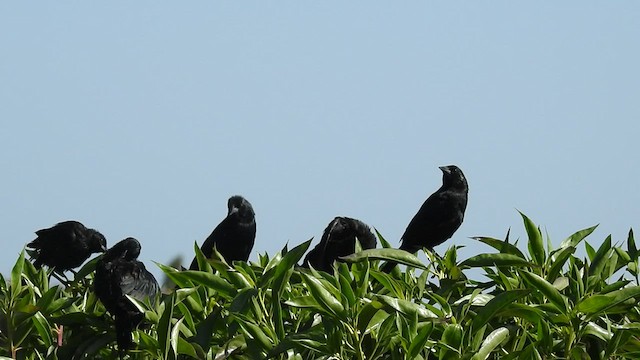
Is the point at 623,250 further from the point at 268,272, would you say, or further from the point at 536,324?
the point at 268,272

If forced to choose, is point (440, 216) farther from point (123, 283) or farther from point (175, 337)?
point (175, 337)

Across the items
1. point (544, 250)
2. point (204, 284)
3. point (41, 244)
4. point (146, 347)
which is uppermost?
point (544, 250)

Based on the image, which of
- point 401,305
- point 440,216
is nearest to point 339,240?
point 440,216

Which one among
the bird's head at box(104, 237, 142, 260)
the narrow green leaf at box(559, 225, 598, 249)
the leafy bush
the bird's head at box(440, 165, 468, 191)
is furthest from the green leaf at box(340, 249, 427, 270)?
the bird's head at box(440, 165, 468, 191)

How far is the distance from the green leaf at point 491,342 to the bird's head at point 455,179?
4.72m

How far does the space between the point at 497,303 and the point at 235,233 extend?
5.50 m

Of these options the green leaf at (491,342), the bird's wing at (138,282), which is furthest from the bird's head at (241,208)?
the green leaf at (491,342)

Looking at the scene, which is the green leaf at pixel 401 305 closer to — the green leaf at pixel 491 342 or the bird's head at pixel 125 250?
the green leaf at pixel 491 342

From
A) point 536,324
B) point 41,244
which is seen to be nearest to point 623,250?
point 536,324

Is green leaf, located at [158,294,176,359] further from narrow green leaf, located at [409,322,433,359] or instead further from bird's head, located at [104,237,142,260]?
bird's head, located at [104,237,142,260]

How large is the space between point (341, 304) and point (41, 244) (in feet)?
19.0

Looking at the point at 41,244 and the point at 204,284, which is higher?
the point at 204,284

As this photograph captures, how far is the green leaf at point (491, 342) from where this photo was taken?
3.38 meters

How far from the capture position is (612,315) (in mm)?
4043
